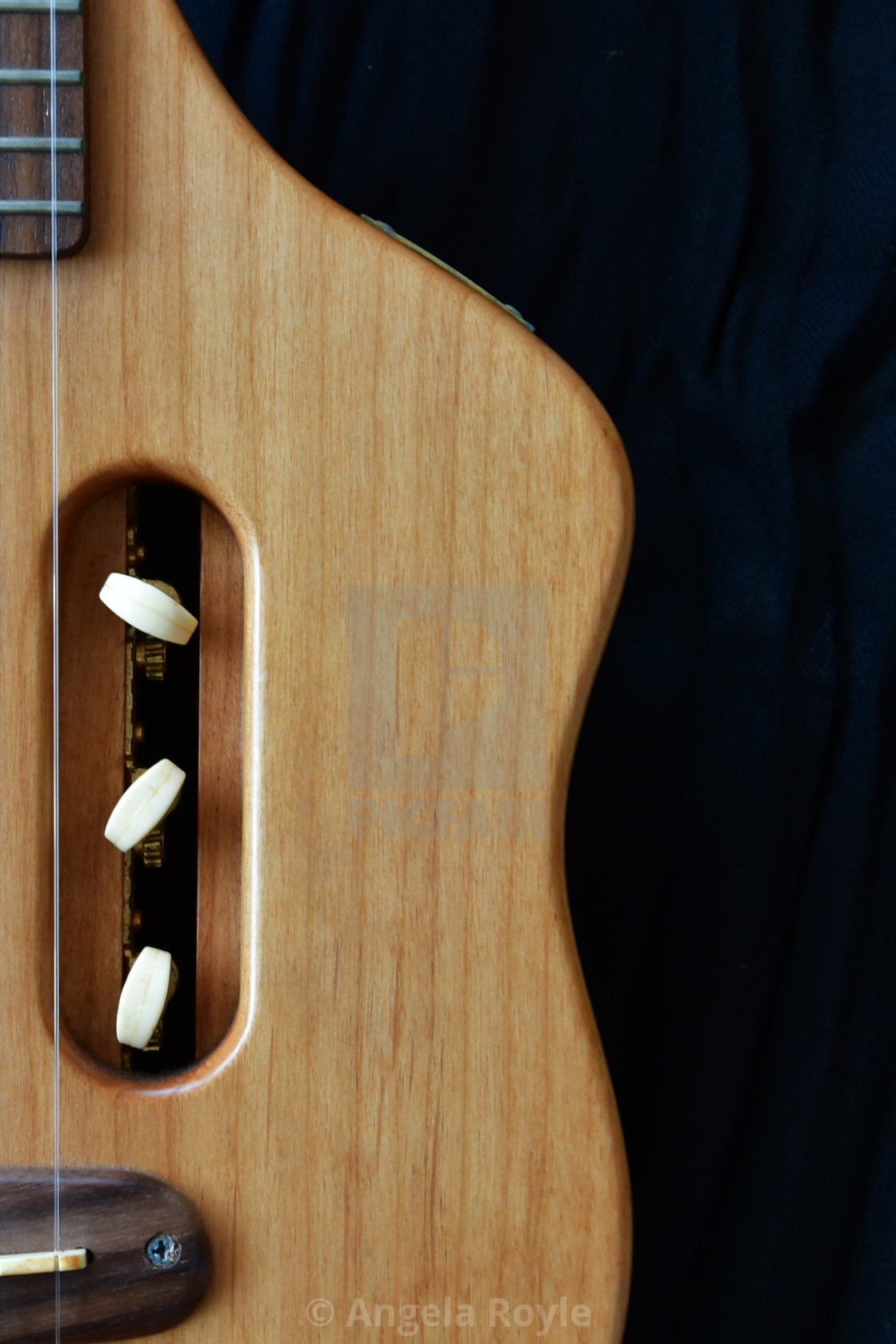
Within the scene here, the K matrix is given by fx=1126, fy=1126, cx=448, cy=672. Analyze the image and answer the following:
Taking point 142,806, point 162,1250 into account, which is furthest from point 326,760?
Answer: point 162,1250

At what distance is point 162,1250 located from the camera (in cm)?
41

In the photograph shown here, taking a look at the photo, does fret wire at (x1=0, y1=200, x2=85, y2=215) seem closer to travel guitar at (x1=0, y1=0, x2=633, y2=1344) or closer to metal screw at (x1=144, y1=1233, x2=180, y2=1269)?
travel guitar at (x1=0, y1=0, x2=633, y2=1344)

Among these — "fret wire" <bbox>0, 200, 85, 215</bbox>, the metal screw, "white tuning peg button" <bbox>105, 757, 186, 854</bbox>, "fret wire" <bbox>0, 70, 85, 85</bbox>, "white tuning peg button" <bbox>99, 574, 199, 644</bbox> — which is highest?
"fret wire" <bbox>0, 70, 85, 85</bbox>

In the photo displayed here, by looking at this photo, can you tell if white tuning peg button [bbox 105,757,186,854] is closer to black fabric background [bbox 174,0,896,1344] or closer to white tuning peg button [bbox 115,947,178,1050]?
white tuning peg button [bbox 115,947,178,1050]

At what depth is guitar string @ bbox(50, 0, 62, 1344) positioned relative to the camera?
399 mm

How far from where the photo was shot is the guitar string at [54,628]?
15.7 inches

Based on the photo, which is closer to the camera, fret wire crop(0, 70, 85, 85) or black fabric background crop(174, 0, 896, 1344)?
fret wire crop(0, 70, 85, 85)

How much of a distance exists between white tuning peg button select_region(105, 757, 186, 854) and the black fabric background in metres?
0.24

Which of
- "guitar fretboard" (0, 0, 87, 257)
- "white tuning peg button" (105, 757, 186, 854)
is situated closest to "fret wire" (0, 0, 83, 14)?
"guitar fretboard" (0, 0, 87, 257)

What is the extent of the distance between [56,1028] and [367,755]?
0.15 m

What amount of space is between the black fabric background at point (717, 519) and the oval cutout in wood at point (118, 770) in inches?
8.3

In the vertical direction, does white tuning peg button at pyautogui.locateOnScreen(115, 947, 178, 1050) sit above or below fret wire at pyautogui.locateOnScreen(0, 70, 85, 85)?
below

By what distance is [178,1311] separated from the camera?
0.41 metres

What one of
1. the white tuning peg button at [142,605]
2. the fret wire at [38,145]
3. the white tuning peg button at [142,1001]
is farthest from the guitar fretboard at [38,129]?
the white tuning peg button at [142,1001]
